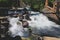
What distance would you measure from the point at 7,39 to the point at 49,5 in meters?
12.7

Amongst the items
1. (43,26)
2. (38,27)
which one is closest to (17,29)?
(38,27)

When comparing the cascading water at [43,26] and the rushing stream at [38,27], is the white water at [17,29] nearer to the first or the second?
the rushing stream at [38,27]

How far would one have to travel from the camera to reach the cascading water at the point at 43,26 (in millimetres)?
13719

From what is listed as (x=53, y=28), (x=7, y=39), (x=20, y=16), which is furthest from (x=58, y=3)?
(x=7, y=39)

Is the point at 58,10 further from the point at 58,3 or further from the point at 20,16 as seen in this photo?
the point at 20,16

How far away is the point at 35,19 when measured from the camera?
17703 millimetres

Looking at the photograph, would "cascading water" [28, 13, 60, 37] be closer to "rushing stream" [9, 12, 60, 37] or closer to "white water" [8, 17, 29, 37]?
"rushing stream" [9, 12, 60, 37]

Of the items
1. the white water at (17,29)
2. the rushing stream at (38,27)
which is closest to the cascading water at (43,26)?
the rushing stream at (38,27)

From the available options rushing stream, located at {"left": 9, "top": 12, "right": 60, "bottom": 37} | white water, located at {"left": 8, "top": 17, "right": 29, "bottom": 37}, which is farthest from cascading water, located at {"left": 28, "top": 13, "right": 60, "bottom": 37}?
white water, located at {"left": 8, "top": 17, "right": 29, "bottom": 37}

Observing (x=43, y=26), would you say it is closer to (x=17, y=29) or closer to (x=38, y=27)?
(x=38, y=27)

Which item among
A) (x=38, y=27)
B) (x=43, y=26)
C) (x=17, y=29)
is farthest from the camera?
(x=43, y=26)

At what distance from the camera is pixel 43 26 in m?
15.8

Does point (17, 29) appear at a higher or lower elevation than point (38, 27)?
higher

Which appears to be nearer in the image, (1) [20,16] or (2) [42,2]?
(1) [20,16]
